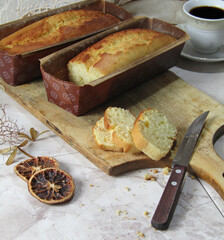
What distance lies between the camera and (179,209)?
1406mm

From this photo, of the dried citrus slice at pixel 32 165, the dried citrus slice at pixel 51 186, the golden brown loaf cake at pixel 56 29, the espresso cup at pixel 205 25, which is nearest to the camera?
the dried citrus slice at pixel 51 186

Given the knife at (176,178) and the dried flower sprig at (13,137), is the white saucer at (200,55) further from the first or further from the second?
the dried flower sprig at (13,137)

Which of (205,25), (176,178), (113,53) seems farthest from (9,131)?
(205,25)

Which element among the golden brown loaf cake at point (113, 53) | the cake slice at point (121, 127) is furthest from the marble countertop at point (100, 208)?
the golden brown loaf cake at point (113, 53)

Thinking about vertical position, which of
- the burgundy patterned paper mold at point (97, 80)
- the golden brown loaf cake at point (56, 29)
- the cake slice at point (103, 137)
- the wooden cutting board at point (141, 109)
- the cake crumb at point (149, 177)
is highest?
the golden brown loaf cake at point (56, 29)

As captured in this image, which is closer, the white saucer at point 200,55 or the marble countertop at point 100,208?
the marble countertop at point 100,208

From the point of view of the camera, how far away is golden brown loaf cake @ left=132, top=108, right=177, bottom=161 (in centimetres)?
152

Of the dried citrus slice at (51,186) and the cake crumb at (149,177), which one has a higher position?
the dried citrus slice at (51,186)

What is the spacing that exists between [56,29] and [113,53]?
1.40 ft

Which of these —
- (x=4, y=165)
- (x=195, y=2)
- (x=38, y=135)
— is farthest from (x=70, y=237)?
(x=195, y=2)

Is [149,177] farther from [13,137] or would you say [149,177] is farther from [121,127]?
[13,137]

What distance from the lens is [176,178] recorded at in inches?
55.6

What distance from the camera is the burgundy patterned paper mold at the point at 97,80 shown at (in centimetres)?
171

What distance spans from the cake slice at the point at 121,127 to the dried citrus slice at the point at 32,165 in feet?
0.89
